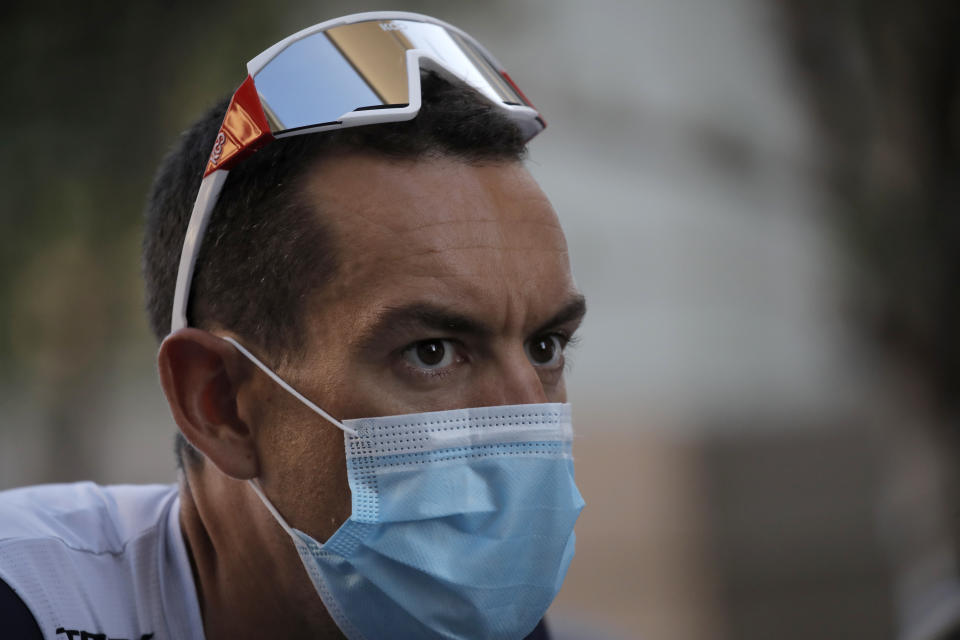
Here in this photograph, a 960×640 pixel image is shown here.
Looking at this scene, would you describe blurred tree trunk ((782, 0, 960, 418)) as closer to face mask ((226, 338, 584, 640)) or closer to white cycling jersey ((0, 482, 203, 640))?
face mask ((226, 338, 584, 640))

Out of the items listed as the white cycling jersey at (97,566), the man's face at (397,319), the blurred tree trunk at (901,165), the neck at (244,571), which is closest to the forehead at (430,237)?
the man's face at (397,319)

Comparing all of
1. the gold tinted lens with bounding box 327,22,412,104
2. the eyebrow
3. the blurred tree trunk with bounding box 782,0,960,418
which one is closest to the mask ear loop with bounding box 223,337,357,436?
the eyebrow

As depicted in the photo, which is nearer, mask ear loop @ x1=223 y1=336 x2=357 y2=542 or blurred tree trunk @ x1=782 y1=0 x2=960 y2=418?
mask ear loop @ x1=223 y1=336 x2=357 y2=542

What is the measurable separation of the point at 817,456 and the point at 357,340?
1047cm

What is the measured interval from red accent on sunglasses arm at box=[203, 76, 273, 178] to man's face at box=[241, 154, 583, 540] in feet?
0.57

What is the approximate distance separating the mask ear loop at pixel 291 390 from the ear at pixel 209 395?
0.03 m

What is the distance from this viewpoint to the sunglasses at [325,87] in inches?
104

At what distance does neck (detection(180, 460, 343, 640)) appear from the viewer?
8.68ft

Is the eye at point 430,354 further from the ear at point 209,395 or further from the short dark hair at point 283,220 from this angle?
the ear at point 209,395

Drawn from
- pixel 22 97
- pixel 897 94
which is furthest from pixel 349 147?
pixel 22 97

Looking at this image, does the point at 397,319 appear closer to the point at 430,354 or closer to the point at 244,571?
the point at 430,354

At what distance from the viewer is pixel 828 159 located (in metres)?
6.30

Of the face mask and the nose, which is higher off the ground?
the nose

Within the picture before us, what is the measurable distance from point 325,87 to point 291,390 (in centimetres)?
78
